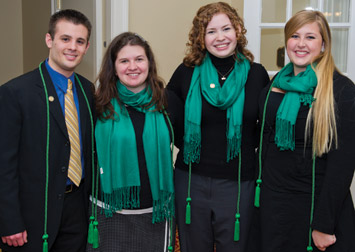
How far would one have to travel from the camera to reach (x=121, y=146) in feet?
5.93

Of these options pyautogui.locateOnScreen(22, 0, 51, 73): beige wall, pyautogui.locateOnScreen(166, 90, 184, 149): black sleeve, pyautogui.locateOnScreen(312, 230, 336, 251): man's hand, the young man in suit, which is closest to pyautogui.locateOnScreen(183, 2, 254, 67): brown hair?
pyautogui.locateOnScreen(166, 90, 184, 149): black sleeve

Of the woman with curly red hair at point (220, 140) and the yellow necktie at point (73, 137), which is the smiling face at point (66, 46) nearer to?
the yellow necktie at point (73, 137)

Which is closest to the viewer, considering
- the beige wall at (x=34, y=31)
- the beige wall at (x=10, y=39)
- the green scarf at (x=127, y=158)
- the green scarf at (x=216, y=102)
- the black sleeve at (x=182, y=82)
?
the green scarf at (x=127, y=158)

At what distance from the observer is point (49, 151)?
167cm

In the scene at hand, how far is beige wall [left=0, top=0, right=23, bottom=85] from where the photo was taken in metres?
5.27

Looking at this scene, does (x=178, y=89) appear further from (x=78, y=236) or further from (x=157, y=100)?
(x=78, y=236)

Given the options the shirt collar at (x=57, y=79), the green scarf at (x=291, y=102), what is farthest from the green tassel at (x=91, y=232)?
the green scarf at (x=291, y=102)

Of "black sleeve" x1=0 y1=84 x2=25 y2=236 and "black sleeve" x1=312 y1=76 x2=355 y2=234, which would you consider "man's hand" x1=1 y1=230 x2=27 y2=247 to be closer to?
"black sleeve" x1=0 y1=84 x2=25 y2=236

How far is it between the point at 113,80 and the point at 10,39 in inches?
160

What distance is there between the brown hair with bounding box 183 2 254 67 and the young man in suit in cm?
57

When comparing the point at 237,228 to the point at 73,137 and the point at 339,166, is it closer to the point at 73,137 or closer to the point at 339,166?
the point at 339,166

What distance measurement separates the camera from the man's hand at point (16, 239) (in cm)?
163

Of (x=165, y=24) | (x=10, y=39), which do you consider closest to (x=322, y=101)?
(x=165, y=24)

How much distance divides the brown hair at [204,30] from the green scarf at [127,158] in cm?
41
